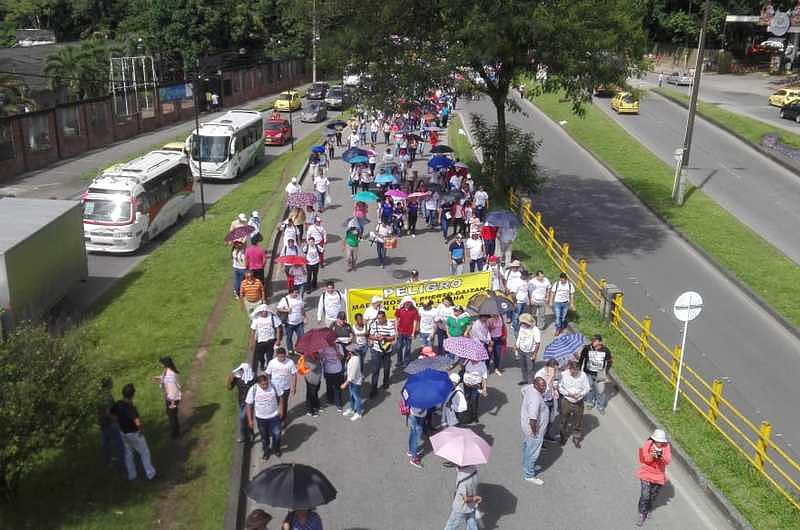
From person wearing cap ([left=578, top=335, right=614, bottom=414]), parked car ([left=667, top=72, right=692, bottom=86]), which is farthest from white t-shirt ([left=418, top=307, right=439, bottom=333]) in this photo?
parked car ([left=667, top=72, right=692, bottom=86])

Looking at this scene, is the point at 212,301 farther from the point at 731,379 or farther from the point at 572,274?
the point at 731,379

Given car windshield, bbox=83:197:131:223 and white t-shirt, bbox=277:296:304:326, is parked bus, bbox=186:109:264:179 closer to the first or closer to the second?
car windshield, bbox=83:197:131:223

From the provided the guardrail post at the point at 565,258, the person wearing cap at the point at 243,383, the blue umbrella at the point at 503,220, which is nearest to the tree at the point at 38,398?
the person wearing cap at the point at 243,383

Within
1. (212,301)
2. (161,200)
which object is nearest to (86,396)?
(212,301)

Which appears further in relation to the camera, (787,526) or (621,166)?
(621,166)

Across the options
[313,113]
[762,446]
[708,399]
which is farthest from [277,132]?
[762,446]

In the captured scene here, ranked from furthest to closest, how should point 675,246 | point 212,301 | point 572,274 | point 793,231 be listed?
point 793,231
point 675,246
point 572,274
point 212,301
